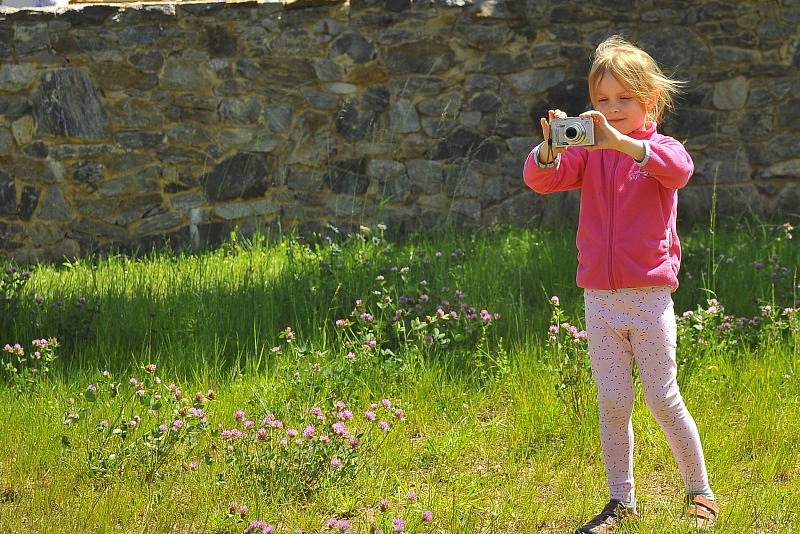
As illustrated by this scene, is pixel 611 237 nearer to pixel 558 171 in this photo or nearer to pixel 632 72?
pixel 558 171

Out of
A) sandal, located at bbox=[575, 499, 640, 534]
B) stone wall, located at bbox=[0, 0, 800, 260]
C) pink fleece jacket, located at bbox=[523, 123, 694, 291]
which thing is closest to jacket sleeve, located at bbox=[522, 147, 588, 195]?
pink fleece jacket, located at bbox=[523, 123, 694, 291]

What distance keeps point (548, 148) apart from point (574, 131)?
19cm

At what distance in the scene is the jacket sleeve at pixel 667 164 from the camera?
2.83 metres

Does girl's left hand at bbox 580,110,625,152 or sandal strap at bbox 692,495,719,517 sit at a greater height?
girl's left hand at bbox 580,110,625,152

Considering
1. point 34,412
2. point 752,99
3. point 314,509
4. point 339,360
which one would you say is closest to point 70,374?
point 34,412

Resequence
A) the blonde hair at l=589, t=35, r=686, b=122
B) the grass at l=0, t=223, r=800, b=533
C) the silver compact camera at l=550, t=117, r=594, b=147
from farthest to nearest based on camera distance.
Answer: the grass at l=0, t=223, r=800, b=533 → the blonde hair at l=589, t=35, r=686, b=122 → the silver compact camera at l=550, t=117, r=594, b=147

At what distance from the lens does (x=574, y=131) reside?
9.06 ft

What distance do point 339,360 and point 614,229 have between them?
1603mm

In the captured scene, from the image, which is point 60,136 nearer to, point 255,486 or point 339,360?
point 339,360

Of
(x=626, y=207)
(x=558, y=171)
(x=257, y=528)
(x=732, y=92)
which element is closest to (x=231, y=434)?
(x=257, y=528)

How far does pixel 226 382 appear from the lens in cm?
421

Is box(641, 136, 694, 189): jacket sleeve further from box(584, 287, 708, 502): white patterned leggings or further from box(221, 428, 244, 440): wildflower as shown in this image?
box(221, 428, 244, 440): wildflower

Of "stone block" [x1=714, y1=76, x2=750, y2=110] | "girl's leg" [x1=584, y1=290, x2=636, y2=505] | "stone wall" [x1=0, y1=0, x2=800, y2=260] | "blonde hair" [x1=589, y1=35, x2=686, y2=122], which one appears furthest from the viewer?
"stone block" [x1=714, y1=76, x2=750, y2=110]

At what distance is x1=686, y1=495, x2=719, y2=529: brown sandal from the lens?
3.01 m
